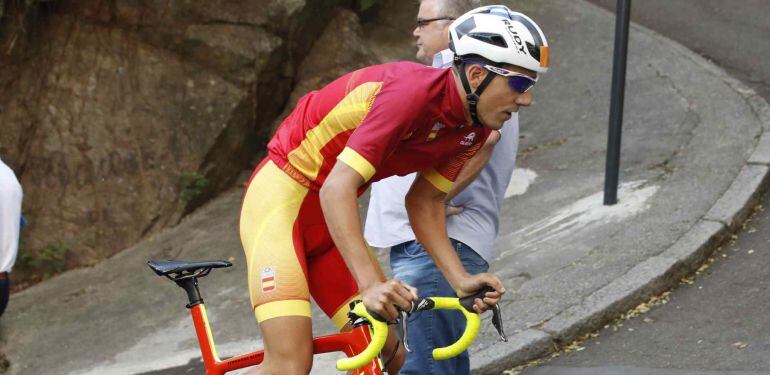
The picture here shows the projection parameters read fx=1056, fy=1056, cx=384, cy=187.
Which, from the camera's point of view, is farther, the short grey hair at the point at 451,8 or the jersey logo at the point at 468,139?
the short grey hair at the point at 451,8

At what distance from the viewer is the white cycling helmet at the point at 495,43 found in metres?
3.33

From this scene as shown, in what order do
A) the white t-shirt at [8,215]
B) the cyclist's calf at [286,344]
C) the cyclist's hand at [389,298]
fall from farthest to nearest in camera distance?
the white t-shirt at [8,215]
the cyclist's calf at [286,344]
the cyclist's hand at [389,298]

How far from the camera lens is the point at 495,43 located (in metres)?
3.34

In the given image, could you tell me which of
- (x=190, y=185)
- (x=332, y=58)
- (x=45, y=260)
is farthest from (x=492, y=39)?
(x=332, y=58)

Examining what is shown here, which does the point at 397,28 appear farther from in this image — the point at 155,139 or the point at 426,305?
the point at 426,305

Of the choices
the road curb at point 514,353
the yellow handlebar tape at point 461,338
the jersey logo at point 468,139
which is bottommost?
the road curb at point 514,353

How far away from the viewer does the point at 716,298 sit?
6.15 m

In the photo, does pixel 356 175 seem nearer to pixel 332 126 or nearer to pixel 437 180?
pixel 332 126

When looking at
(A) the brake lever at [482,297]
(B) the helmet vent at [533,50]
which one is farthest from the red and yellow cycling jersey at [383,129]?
(A) the brake lever at [482,297]

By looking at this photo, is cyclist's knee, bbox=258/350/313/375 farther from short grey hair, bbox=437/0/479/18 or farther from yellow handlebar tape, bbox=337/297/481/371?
short grey hair, bbox=437/0/479/18

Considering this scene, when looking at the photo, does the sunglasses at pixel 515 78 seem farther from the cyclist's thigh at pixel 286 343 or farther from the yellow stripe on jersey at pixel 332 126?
the cyclist's thigh at pixel 286 343

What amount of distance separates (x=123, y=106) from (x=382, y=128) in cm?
696

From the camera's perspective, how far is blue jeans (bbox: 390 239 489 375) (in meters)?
4.48

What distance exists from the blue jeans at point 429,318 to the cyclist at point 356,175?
1.50ft
